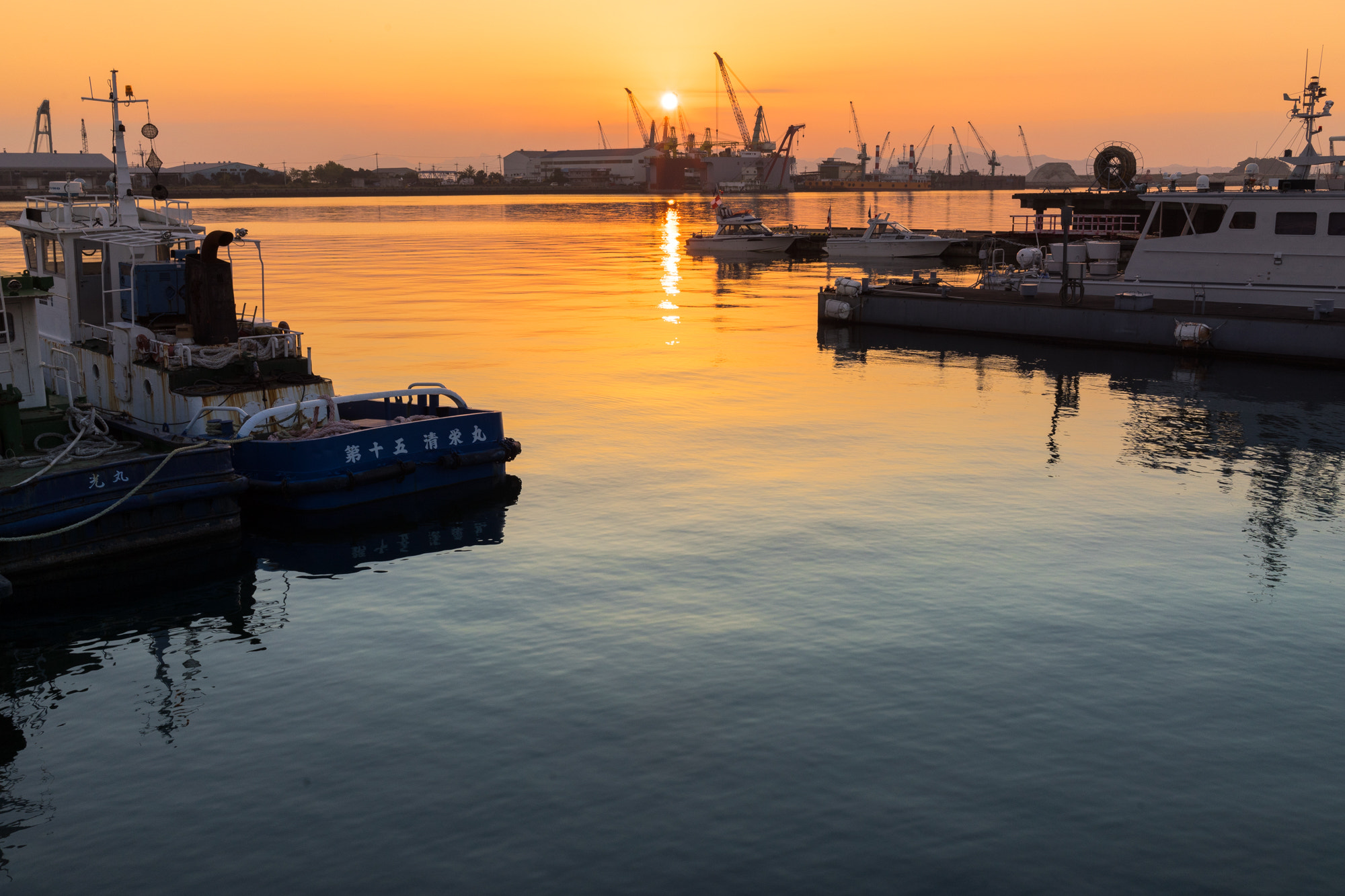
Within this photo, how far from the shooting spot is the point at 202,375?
80.2 feet

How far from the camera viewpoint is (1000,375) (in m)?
41.0

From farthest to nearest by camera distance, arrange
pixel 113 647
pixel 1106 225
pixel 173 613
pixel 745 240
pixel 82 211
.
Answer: pixel 745 240, pixel 1106 225, pixel 82 211, pixel 173 613, pixel 113 647

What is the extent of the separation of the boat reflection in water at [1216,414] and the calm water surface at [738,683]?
247mm

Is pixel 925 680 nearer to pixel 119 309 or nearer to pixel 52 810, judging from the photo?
pixel 52 810

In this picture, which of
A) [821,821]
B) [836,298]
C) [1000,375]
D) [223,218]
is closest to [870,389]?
[1000,375]

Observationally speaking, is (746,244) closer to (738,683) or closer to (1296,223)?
(1296,223)

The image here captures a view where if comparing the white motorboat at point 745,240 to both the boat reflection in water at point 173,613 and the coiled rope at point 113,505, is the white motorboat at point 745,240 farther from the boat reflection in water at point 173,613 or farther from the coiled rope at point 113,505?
the coiled rope at point 113,505

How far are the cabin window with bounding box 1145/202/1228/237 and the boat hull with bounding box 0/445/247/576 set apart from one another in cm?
3995

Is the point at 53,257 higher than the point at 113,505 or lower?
higher

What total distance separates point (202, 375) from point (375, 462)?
15.6ft

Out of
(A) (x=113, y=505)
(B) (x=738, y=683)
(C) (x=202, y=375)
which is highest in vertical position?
(C) (x=202, y=375)

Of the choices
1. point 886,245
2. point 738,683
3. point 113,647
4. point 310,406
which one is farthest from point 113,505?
point 886,245

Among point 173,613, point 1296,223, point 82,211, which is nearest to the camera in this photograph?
point 173,613

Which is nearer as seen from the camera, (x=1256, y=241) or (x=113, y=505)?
(x=113, y=505)
